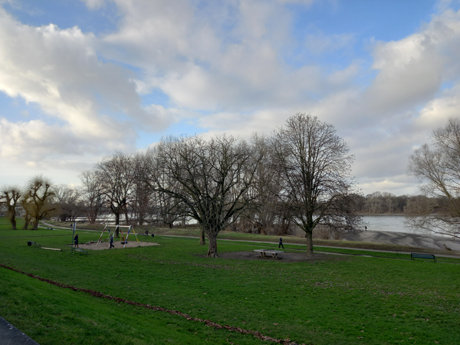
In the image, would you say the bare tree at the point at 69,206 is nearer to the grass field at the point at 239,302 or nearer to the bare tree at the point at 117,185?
the bare tree at the point at 117,185

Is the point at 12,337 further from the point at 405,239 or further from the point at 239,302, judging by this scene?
the point at 405,239

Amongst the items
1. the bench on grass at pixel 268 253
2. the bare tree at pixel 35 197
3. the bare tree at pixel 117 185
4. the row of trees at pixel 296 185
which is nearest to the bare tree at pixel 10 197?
the bare tree at pixel 35 197

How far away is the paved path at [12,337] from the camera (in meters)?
4.75

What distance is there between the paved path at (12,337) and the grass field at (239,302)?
22.1 inches

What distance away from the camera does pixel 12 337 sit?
4945 mm

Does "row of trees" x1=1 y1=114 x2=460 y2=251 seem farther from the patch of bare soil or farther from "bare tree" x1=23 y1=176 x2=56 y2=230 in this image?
"bare tree" x1=23 y1=176 x2=56 y2=230

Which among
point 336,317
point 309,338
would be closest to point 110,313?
point 309,338

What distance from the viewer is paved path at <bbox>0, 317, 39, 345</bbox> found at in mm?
4745

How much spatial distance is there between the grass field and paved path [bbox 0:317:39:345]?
1.84ft

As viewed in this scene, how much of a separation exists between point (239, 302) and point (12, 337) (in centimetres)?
837

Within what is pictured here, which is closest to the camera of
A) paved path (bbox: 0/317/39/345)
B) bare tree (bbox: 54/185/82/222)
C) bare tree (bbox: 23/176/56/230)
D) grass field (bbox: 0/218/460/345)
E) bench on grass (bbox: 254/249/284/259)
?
paved path (bbox: 0/317/39/345)

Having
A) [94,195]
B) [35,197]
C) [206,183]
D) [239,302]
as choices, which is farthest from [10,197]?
[239,302]

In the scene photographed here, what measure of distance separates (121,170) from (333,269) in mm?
36025

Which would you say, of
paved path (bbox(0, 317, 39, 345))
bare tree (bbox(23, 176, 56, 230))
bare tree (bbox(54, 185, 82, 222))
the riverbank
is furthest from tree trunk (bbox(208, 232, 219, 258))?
bare tree (bbox(54, 185, 82, 222))
